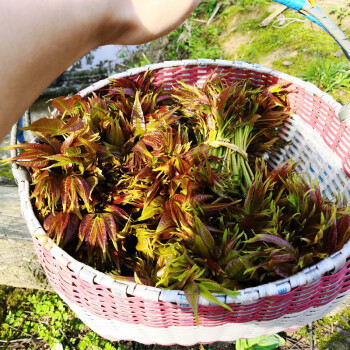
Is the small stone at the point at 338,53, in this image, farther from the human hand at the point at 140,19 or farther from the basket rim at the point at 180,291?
the human hand at the point at 140,19

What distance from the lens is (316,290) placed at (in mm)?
1140

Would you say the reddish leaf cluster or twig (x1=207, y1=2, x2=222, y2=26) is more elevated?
twig (x1=207, y1=2, x2=222, y2=26)

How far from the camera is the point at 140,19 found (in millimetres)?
767

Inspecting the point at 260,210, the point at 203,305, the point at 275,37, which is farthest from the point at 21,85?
the point at 275,37

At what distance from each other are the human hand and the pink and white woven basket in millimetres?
689

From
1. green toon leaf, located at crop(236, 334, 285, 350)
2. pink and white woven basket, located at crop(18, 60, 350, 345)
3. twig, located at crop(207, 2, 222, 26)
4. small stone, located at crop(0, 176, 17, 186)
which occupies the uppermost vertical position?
twig, located at crop(207, 2, 222, 26)

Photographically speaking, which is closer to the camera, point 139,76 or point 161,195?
point 161,195

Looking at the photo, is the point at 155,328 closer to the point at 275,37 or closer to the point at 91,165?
the point at 91,165

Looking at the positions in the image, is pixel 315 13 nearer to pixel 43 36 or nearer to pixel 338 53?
pixel 43 36

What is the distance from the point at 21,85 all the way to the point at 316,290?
1052mm

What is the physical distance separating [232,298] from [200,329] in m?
0.35

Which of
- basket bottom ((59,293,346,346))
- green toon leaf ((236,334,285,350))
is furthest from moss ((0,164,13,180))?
green toon leaf ((236,334,285,350))

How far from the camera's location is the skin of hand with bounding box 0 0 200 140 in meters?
0.53

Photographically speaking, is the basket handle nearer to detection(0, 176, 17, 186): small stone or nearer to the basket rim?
the basket rim
